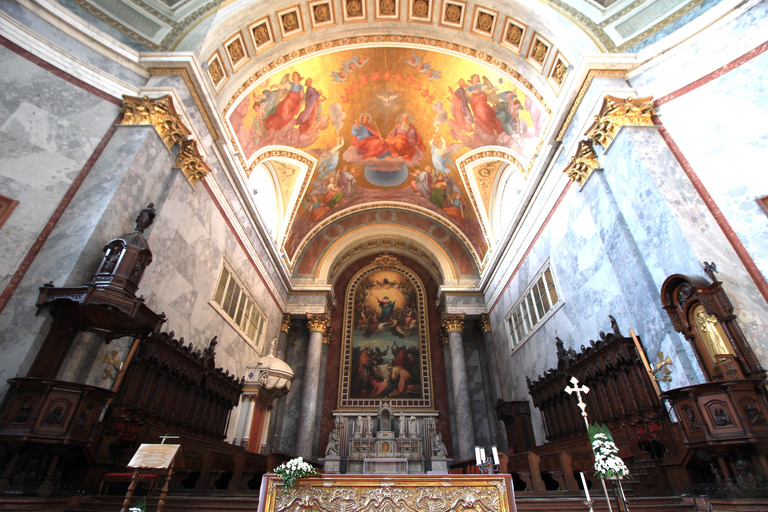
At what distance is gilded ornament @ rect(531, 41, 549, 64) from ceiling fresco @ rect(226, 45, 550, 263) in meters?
0.77

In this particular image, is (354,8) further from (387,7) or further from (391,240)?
(391,240)

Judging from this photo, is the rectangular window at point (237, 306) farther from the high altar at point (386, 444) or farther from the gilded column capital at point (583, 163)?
the gilded column capital at point (583, 163)

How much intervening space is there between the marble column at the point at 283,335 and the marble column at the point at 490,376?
25.1 feet

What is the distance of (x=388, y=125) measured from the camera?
14.5 metres

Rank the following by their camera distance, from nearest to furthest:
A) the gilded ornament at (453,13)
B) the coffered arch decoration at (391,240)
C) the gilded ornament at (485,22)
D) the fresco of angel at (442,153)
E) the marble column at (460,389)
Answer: the gilded ornament at (485,22), the gilded ornament at (453,13), the marble column at (460,389), the fresco of angel at (442,153), the coffered arch decoration at (391,240)

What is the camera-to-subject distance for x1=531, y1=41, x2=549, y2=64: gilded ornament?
10172 mm

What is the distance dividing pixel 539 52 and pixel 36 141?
424 inches

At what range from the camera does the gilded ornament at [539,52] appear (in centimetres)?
1017

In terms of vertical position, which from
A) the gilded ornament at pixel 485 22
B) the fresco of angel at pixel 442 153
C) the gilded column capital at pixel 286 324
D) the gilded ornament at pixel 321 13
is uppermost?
the gilded ornament at pixel 321 13

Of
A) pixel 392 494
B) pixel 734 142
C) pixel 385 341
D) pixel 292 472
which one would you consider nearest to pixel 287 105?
pixel 385 341

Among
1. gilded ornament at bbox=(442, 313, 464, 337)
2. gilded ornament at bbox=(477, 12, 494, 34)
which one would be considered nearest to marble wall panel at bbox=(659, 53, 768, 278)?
gilded ornament at bbox=(477, 12, 494, 34)

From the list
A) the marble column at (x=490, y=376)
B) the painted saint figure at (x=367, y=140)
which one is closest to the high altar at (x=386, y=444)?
the marble column at (x=490, y=376)

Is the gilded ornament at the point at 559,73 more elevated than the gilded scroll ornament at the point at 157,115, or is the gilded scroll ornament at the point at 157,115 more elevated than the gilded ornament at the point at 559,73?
the gilded ornament at the point at 559,73

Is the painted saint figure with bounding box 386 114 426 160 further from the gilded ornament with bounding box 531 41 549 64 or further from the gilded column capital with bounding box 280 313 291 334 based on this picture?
the gilded column capital with bounding box 280 313 291 334
